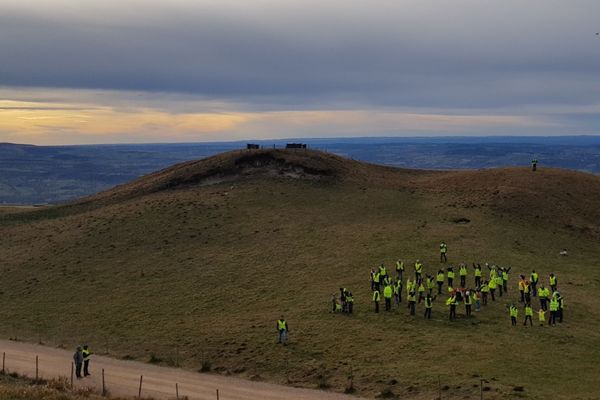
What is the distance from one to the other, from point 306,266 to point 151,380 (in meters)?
21.4

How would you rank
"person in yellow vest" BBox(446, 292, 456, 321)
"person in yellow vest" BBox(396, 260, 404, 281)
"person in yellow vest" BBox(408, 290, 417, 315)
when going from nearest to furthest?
1. "person in yellow vest" BBox(446, 292, 456, 321)
2. "person in yellow vest" BBox(408, 290, 417, 315)
3. "person in yellow vest" BBox(396, 260, 404, 281)

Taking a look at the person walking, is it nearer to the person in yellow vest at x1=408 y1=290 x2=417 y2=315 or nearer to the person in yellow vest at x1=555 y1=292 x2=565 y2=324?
the person in yellow vest at x1=408 y1=290 x2=417 y2=315

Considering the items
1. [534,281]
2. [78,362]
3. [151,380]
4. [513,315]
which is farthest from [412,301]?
[78,362]

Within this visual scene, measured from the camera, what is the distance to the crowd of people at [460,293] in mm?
37438

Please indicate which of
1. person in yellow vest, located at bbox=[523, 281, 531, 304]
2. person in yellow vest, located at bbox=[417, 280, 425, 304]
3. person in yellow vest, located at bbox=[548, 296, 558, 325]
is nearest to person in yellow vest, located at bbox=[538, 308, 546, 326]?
person in yellow vest, located at bbox=[548, 296, 558, 325]

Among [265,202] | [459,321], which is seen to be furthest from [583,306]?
[265,202]

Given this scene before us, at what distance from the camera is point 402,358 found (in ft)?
107

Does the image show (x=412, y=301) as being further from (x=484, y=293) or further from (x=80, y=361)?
(x=80, y=361)

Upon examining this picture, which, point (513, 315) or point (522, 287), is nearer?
point (513, 315)

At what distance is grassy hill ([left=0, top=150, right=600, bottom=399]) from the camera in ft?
106

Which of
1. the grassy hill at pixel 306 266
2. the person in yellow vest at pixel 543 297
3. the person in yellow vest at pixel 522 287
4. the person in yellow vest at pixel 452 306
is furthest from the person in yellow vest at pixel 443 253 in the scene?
the person in yellow vest at pixel 452 306

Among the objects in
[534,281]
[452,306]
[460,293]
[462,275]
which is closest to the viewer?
[452,306]

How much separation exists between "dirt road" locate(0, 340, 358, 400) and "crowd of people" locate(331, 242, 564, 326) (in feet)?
34.1

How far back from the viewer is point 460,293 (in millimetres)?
39125
